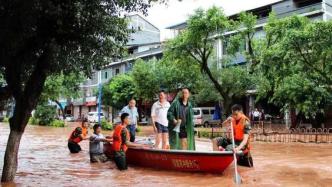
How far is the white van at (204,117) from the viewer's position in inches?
1559

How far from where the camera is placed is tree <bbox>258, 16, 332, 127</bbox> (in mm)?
22219

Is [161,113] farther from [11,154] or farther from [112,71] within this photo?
[112,71]

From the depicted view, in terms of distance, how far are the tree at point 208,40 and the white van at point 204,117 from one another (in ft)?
23.0

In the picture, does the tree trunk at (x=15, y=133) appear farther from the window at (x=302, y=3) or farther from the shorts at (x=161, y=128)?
the window at (x=302, y=3)

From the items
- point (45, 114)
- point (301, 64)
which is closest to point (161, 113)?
point (301, 64)

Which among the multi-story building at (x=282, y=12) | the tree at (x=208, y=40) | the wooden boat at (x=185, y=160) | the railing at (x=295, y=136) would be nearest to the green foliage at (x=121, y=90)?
the multi-story building at (x=282, y=12)

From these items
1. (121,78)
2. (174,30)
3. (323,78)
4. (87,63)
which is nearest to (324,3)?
(323,78)

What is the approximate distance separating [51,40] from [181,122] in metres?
3.82

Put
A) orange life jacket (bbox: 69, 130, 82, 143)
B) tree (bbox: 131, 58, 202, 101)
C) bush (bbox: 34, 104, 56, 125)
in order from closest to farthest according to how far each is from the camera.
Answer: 1. orange life jacket (bbox: 69, 130, 82, 143)
2. tree (bbox: 131, 58, 202, 101)
3. bush (bbox: 34, 104, 56, 125)

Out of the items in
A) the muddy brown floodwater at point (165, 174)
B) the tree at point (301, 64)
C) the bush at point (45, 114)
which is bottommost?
the muddy brown floodwater at point (165, 174)

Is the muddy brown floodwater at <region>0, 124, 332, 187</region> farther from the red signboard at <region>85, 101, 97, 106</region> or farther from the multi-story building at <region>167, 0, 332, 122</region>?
the red signboard at <region>85, 101, 97, 106</region>

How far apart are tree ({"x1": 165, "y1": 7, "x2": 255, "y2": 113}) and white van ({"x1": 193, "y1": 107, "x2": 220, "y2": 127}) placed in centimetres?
700

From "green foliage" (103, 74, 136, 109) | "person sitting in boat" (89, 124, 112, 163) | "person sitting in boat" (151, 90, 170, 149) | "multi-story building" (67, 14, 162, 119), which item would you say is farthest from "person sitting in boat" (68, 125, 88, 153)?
"multi-story building" (67, 14, 162, 119)

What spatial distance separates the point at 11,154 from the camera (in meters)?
9.73
